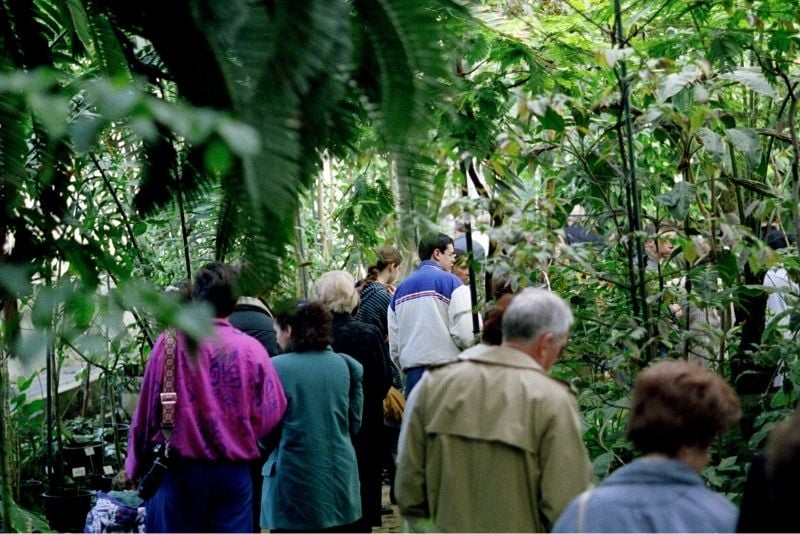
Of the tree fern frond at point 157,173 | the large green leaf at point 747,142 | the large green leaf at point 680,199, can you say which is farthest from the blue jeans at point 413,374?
Result: the tree fern frond at point 157,173

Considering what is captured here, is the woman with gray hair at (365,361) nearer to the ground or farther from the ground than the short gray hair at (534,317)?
nearer to the ground

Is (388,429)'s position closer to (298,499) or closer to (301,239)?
(298,499)

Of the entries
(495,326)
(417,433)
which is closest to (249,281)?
(417,433)

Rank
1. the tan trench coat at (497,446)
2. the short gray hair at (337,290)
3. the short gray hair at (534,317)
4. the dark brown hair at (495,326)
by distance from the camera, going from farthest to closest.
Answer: the short gray hair at (337,290) < the dark brown hair at (495,326) < the short gray hair at (534,317) < the tan trench coat at (497,446)

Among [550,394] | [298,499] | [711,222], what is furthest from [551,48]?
[298,499]

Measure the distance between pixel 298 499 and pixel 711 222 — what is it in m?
2.03

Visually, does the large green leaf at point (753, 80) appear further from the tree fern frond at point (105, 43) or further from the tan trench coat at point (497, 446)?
the tree fern frond at point (105, 43)

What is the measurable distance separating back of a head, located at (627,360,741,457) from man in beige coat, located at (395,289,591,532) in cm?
57

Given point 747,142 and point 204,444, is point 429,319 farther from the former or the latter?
point 747,142

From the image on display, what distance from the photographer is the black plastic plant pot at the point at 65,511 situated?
20.5 feet

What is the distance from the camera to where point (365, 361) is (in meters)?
5.62

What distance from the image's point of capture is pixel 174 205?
4.15 ft

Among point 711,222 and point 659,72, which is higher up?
point 659,72

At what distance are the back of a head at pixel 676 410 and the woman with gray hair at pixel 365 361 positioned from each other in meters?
3.27
